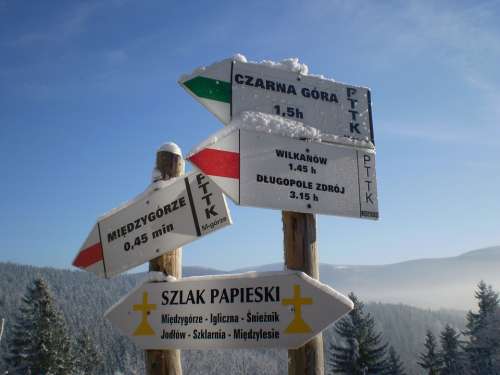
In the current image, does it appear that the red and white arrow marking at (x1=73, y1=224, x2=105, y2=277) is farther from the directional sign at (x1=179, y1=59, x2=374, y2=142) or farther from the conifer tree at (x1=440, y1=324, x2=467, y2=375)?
the conifer tree at (x1=440, y1=324, x2=467, y2=375)

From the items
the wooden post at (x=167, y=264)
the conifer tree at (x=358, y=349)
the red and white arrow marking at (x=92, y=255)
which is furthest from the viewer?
the conifer tree at (x=358, y=349)

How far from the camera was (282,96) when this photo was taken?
338cm

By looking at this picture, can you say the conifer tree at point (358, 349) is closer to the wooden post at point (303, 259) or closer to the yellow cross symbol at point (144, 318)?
the yellow cross symbol at point (144, 318)

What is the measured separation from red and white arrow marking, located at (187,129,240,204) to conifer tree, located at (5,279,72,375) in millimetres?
35142

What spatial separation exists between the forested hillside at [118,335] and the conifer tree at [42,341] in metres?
24.7

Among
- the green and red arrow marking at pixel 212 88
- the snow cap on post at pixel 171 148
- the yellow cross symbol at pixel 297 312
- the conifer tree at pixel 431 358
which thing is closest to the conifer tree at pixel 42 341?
the conifer tree at pixel 431 358

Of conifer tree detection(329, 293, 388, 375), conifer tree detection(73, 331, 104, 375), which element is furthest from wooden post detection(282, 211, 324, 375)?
conifer tree detection(73, 331, 104, 375)

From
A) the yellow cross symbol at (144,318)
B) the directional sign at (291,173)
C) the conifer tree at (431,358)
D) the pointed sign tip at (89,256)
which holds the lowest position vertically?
the conifer tree at (431,358)

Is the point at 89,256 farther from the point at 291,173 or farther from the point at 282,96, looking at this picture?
the point at 282,96

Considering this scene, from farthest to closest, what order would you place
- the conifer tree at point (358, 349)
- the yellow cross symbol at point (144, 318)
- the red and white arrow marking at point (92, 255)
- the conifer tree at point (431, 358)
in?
the conifer tree at point (431, 358)
the conifer tree at point (358, 349)
the red and white arrow marking at point (92, 255)
the yellow cross symbol at point (144, 318)

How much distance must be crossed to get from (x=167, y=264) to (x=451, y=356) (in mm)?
38997

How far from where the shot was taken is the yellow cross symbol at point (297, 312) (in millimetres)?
3063

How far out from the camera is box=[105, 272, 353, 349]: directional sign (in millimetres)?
3061

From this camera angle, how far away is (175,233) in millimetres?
3918
